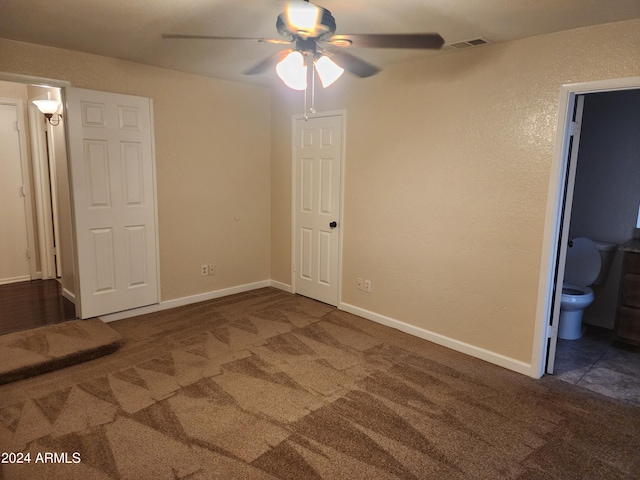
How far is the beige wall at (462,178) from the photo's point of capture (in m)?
2.87

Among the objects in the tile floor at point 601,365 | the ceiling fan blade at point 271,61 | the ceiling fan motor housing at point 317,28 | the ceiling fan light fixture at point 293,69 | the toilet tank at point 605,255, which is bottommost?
the tile floor at point 601,365

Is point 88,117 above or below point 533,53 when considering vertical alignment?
below

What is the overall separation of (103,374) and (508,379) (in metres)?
3.00

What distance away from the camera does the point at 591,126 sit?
4117mm

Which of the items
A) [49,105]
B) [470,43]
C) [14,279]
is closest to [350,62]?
[470,43]

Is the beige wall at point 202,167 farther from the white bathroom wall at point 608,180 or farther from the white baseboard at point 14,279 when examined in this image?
the white bathroom wall at point 608,180

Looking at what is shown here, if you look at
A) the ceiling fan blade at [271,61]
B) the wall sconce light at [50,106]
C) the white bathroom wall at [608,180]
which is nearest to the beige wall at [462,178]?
the ceiling fan blade at [271,61]

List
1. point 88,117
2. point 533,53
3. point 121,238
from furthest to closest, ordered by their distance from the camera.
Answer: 1. point 121,238
2. point 88,117
3. point 533,53

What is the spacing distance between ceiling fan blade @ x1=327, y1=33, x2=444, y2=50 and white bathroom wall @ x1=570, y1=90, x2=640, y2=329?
2.92 metres

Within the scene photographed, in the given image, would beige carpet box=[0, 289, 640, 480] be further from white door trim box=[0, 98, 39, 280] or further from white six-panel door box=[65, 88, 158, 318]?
white door trim box=[0, 98, 39, 280]

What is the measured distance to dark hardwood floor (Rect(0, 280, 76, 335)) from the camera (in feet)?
12.4

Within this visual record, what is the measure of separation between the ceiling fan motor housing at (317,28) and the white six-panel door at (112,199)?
2.34 metres

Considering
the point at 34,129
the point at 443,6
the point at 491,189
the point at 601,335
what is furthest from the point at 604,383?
the point at 34,129

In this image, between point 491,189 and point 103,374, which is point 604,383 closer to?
point 491,189
